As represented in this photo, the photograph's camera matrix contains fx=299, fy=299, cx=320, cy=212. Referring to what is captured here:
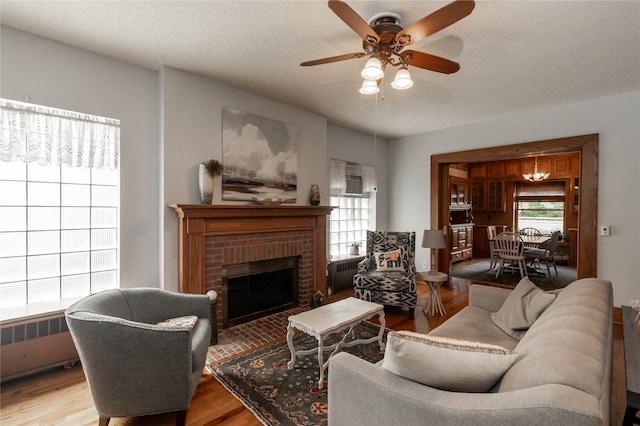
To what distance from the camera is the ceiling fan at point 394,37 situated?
1612mm

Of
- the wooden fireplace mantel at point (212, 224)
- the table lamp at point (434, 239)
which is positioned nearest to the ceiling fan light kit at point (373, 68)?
the wooden fireplace mantel at point (212, 224)

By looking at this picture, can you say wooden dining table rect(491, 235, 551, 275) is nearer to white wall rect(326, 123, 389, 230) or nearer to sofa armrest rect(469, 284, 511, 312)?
white wall rect(326, 123, 389, 230)

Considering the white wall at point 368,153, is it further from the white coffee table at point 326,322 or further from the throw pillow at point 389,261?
the white coffee table at point 326,322

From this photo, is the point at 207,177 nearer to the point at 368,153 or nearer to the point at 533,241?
the point at 368,153

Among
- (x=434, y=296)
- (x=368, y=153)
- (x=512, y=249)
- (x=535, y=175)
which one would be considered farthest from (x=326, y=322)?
(x=535, y=175)

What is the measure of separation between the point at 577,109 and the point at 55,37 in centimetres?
566

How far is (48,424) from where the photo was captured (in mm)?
1871

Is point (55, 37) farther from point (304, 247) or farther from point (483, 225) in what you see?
point (483, 225)

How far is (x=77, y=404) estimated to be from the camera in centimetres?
206

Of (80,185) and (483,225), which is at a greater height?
(80,185)

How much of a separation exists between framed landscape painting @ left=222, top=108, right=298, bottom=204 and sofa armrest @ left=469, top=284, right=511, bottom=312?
7.70 feet

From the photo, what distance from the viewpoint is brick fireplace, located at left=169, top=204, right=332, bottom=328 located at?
298cm

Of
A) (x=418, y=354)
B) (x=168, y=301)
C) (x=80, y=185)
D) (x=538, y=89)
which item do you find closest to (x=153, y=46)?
(x=80, y=185)

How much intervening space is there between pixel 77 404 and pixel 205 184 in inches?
77.4
